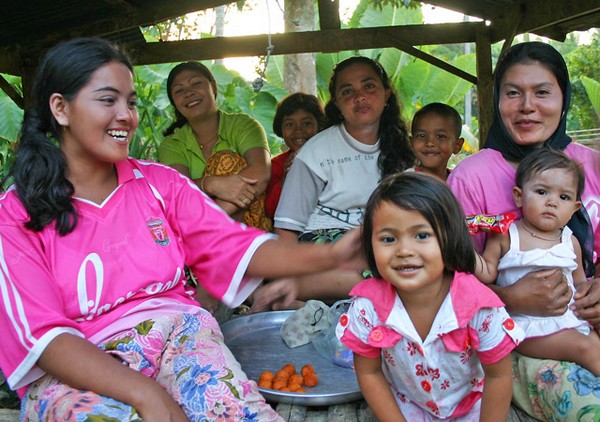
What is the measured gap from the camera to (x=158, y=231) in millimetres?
2045

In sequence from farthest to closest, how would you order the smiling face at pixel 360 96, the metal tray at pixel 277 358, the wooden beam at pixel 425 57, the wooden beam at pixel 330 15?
1. the wooden beam at pixel 425 57
2. the wooden beam at pixel 330 15
3. the smiling face at pixel 360 96
4. the metal tray at pixel 277 358

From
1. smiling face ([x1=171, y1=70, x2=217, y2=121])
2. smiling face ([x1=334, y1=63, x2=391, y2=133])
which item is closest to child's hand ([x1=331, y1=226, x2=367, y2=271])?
smiling face ([x1=334, y1=63, x2=391, y2=133])

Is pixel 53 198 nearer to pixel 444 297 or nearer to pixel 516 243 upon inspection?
pixel 444 297

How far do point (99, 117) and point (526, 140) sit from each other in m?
1.61

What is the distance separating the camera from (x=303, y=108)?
444 centimetres

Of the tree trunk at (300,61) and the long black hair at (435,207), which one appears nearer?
the long black hair at (435,207)

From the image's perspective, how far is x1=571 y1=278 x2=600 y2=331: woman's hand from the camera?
2.09 metres

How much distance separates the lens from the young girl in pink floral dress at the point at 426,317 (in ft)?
5.57

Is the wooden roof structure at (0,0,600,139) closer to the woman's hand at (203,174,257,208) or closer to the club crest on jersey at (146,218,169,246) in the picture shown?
the woman's hand at (203,174,257,208)

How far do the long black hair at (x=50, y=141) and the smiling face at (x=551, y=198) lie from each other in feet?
5.13

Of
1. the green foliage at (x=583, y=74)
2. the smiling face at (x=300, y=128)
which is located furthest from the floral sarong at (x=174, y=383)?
the green foliage at (x=583, y=74)

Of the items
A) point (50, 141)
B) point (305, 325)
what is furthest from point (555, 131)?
point (50, 141)

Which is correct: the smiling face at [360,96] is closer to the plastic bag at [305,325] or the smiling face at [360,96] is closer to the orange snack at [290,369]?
the plastic bag at [305,325]

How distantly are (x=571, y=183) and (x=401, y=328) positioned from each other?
90cm
